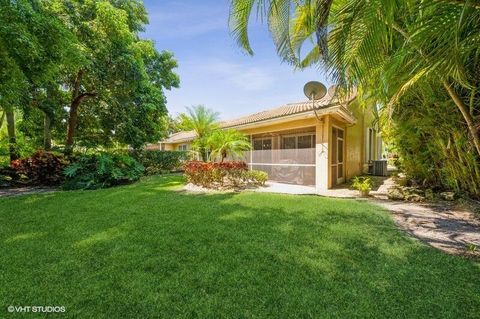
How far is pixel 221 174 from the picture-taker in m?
10.7

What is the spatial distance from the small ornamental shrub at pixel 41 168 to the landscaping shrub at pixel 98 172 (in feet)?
2.77

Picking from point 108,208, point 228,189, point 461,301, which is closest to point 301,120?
point 228,189

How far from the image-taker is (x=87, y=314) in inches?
96.7

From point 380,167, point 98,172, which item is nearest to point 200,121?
point 98,172

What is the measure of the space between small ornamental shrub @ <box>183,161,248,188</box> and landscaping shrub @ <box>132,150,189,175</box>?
30.0 ft

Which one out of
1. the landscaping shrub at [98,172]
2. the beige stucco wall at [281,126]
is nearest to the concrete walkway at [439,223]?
the beige stucco wall at [281,126]

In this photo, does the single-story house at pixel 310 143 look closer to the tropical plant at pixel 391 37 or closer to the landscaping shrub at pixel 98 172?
the tropical plant at pixel 391 37

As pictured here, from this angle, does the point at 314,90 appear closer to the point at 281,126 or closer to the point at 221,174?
the point at 281,126

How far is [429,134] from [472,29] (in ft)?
21.0

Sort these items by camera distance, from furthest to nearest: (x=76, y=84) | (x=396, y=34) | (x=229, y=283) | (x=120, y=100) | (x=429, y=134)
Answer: (x=120, y=100), (x=76, y=84), (x=429, y=134), (x=396, y=34), (x=229, y=283)

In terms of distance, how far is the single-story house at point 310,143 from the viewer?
10.4m

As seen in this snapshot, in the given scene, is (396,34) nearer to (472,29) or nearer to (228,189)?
(472,29)

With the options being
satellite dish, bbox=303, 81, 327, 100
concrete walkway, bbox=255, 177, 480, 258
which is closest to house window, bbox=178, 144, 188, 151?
satellite dish, bbox=303, 81, 327, 100

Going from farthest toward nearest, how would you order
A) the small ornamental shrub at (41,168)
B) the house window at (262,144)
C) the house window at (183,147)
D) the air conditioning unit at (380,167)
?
the house window at (183,147)
the air conditioning unit at (380,167)
the house window at (262,144)
the small ornamental shrub at (41,168)
